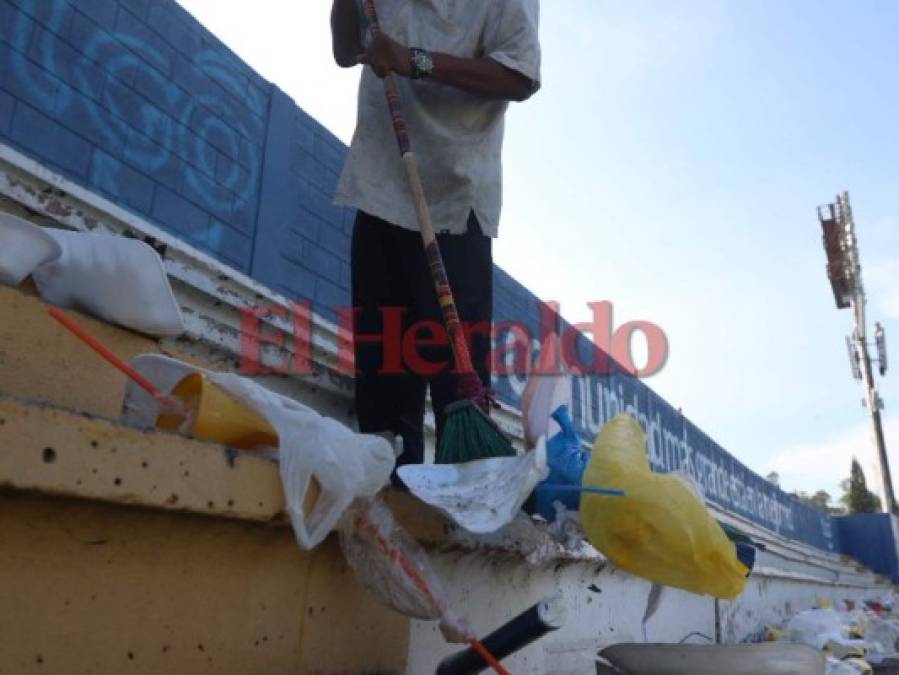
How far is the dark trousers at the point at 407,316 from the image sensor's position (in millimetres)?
2072

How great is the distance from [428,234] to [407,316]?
11.3 inches

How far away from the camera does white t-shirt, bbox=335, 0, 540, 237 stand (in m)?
2.18

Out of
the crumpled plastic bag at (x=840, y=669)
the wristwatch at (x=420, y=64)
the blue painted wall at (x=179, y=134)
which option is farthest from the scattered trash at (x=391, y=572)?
the crumpled plastic bag at (x=840, y=669)

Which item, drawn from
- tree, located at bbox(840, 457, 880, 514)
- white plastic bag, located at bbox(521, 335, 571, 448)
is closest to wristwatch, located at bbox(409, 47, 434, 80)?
white plastic bag, located at bbox(521, 335, 571, 448)

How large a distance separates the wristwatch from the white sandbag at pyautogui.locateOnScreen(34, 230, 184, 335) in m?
0.94

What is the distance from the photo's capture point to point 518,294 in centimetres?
573

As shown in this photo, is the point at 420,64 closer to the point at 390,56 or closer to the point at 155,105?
the point at 390,56

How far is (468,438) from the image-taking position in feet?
5.65

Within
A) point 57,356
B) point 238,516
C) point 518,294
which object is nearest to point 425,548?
point 238,516

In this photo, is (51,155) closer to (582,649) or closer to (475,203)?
(475,203)

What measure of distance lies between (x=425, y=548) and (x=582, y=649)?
58.2 inches

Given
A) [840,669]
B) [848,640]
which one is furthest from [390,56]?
[848,640]

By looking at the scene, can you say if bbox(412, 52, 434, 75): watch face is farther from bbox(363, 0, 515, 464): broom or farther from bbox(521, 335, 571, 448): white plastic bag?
bbox(521, 335, 571, 448): white plastic bag

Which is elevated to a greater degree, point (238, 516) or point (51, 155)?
point (51, 155)
